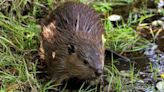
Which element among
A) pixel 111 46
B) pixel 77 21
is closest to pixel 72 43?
pixel 77 21

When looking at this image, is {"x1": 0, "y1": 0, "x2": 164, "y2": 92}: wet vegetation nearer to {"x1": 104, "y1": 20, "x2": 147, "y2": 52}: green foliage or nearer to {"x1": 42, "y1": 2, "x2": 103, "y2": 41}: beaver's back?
{"x1": 104, "y1": 20, "x2": 147, "y2": 52}: green foliage

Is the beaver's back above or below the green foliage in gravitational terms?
above

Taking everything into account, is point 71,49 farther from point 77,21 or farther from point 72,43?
point 77,21

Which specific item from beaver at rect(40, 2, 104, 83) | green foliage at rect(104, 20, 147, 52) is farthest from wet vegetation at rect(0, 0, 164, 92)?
beaver at rect(40, 2, 104, 83)

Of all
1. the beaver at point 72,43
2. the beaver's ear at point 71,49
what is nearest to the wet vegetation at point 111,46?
the beaver at point 72,43

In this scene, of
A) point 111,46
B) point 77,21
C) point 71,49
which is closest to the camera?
point 71,49

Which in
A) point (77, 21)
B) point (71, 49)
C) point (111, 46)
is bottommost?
point (111, 46)

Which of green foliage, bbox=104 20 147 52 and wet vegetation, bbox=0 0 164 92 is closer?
wet vegetation, bbox=0 0 164 92

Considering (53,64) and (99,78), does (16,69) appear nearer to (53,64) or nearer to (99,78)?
(53,64)
